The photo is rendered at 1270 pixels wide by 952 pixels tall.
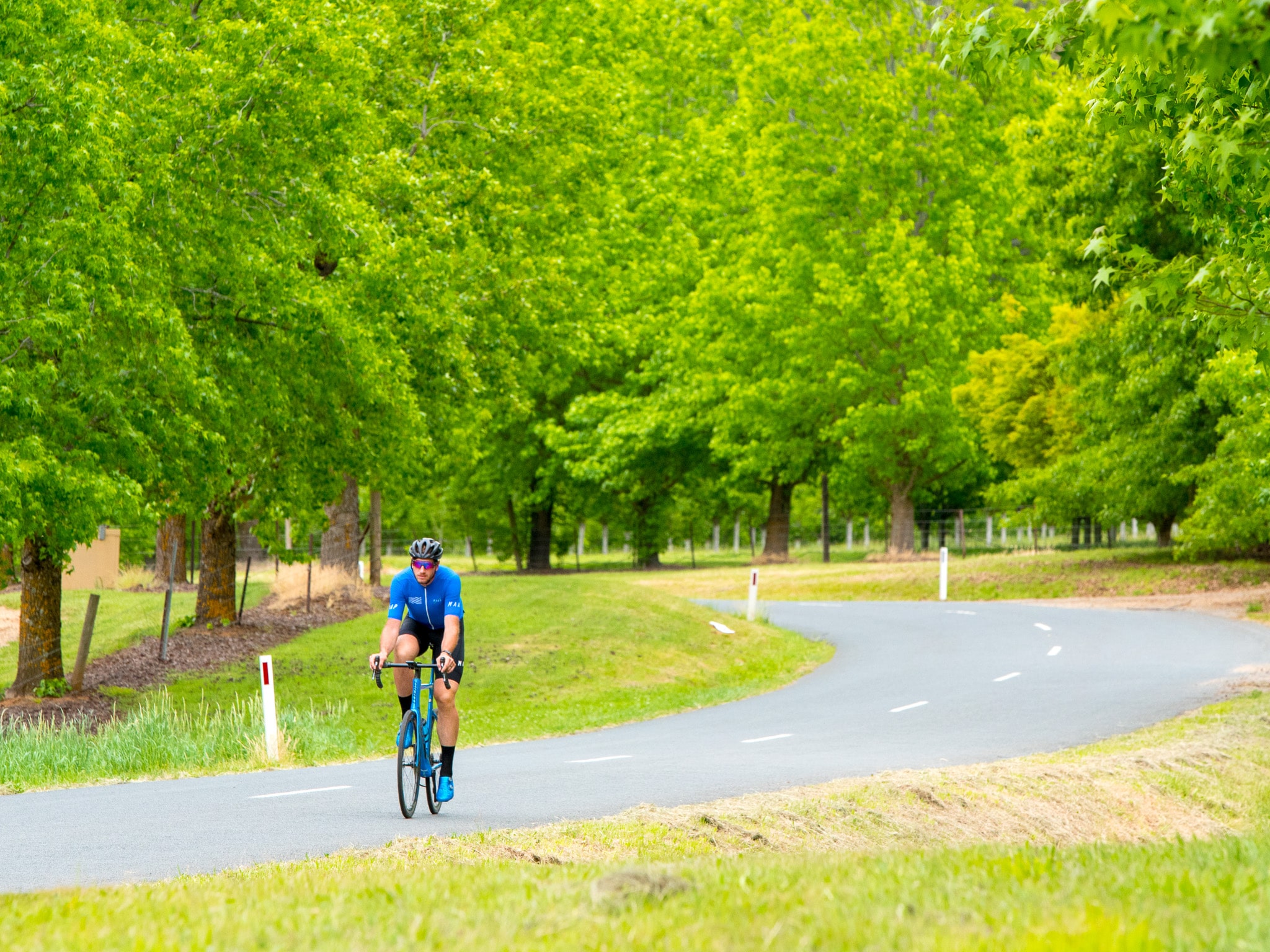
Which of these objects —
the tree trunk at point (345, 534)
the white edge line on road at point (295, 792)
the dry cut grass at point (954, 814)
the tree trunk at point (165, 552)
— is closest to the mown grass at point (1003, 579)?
the tree trunk at point (345, 534)

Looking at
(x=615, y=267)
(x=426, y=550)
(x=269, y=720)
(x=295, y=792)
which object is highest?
(x=615, y=267)

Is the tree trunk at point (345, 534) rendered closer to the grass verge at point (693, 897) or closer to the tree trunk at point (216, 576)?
the tree trunk at point (216, 576)

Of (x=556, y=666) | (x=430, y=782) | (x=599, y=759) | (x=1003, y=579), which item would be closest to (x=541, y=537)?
(x=1003, y=579)

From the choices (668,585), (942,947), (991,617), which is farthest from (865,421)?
(942,947)

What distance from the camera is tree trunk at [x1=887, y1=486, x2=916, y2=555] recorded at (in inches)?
1818

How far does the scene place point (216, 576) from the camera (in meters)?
25.8

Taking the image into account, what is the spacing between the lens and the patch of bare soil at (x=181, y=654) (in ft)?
58.6

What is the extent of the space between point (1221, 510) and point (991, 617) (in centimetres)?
600

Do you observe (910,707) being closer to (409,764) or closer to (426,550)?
(409,764)

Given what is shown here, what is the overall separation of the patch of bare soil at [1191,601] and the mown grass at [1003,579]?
511 mm

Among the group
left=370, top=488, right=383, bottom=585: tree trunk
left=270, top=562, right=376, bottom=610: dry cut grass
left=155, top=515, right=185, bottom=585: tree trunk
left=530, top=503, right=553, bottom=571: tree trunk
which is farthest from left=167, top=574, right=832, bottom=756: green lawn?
left=530, top=503, right=553, bottom=571: tree trunk

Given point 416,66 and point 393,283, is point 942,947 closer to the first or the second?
point 393,283

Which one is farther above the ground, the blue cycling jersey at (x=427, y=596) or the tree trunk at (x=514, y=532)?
the tree trunk at (x=514, y=532)

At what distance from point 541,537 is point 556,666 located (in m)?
32.4
